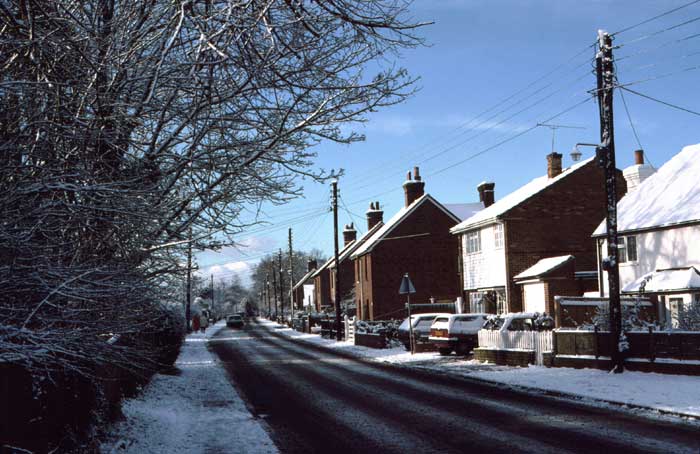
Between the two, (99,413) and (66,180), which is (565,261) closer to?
(99,413)

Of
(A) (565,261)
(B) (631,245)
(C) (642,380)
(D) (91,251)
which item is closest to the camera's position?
(D) (91,251)

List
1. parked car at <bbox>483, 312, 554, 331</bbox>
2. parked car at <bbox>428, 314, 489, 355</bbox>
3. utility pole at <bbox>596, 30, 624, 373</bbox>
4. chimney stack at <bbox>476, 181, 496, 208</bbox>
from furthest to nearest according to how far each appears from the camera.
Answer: chimney stack at <bbox>476, 181, 496, 208</bbox>
parked car at <bbox>428, 314, 489, 355</bbox>
parked car at <bbox>483, 312, 554, 331</bbox>
utility pole at <bbox>596, 30, 624, 373</bbox>

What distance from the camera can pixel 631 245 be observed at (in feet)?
108

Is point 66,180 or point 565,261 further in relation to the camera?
point 565,261

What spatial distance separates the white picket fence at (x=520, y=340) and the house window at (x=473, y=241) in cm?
1810

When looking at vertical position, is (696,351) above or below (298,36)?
below

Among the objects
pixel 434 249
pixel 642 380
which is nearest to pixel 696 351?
pixel 642 380

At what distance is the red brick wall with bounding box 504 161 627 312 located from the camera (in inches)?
1582

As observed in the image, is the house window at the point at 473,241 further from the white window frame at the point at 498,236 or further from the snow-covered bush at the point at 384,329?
the snow-covered bush at the point at 384,329

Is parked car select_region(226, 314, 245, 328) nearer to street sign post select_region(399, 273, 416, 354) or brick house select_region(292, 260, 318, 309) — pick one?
brick house select_region(292, 260, 318, 309)

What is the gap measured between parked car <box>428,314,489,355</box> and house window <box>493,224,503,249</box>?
11877 mm

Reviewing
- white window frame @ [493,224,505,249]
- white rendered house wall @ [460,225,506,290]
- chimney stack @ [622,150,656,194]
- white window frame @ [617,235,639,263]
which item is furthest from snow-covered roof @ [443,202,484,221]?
white window frame @ [617,235,639,263]

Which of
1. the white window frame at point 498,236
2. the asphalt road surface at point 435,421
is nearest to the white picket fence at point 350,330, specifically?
the white window frame at point 498,236

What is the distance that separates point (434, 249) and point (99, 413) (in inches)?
1837
